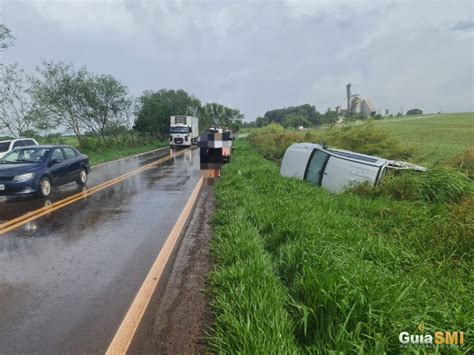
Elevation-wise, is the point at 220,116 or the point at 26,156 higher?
the point at 220,116

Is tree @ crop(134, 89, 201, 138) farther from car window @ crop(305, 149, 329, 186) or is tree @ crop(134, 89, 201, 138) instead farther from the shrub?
the shrub

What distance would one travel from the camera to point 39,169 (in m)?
9.33

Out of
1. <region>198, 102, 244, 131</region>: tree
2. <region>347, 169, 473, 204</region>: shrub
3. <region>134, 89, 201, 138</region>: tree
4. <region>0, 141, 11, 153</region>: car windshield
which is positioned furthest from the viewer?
<region>198, 102, 244, 131</region>: tree

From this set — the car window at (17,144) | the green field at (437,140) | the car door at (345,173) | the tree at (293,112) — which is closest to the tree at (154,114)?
the car window at (17,144)

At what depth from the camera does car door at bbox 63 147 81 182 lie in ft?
35.7

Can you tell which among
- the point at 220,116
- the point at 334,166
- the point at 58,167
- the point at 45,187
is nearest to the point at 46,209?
the point at 45,187

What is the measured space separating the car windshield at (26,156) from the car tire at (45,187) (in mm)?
764

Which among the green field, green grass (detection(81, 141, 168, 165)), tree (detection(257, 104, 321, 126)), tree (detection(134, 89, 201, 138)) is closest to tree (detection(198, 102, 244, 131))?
tree (detection(257, 104, 321, 126))

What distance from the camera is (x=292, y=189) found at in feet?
27.8

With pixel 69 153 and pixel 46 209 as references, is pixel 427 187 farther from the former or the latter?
pixel 69 153

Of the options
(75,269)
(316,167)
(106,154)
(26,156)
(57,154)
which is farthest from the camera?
(106,154)

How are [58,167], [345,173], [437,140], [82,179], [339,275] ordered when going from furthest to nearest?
[437,140], [82,179], [58,167], [345,173], [339,275]

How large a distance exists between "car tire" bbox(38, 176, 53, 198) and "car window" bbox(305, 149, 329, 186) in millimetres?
7730

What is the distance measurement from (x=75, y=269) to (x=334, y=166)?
668 centimetres
